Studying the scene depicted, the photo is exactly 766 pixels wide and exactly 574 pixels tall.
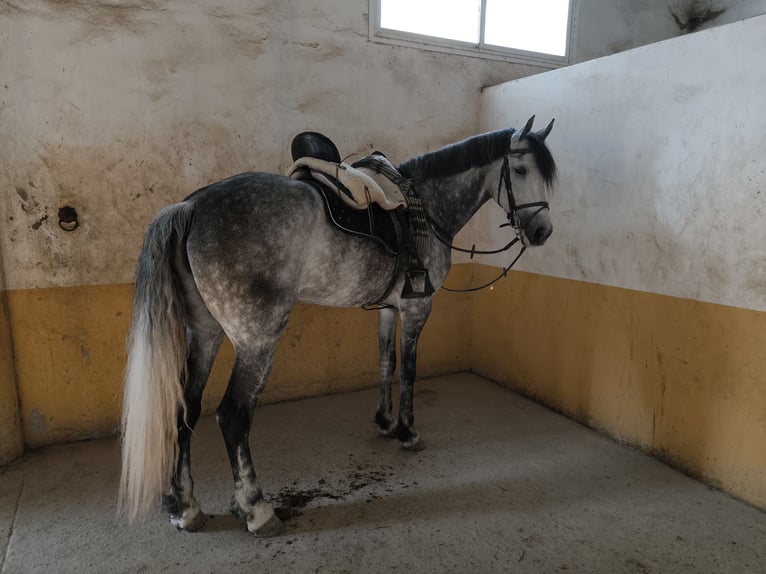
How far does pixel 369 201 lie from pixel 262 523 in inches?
58.0

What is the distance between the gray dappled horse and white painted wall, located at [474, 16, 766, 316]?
0.60m

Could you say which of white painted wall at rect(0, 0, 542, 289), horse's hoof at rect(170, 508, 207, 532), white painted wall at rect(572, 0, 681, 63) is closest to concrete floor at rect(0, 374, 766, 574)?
horse's hoof at rect(170, 508, 207, 532)

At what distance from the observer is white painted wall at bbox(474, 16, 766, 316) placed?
2033 millimetres

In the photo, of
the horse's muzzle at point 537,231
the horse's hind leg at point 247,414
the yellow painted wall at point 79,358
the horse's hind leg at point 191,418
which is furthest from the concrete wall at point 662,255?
the horse's hind leg at point 191,418

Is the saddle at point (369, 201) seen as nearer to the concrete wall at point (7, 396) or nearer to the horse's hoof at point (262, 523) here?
the horse's hoof at point (262, 523)

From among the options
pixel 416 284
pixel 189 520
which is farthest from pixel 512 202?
pixel 189 520

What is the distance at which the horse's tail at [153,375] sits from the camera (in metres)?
1.65

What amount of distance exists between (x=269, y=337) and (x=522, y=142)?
164cm

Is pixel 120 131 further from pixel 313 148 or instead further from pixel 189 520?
pixel 189 520

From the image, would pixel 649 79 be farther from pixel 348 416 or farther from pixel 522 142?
pixel 348 416

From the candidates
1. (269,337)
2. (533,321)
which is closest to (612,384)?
(533,321)

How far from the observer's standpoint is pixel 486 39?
3645 millimetres

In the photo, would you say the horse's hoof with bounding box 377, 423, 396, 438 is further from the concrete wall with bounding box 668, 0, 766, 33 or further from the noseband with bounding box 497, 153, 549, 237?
the concrete wall with bounding box 668, 0, 766, 33

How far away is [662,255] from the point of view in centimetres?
243
